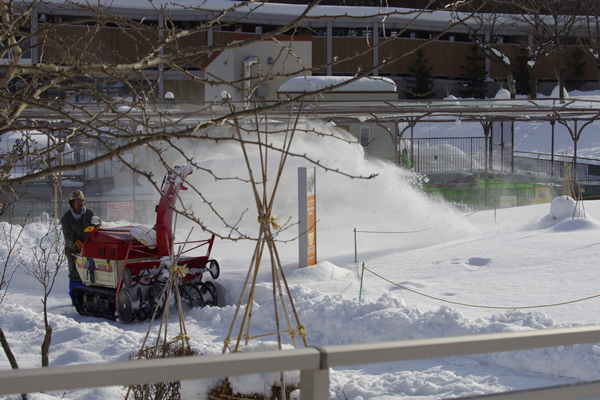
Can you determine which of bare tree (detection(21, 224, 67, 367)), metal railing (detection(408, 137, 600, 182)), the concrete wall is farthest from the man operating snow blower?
metal railing (detection(408, 137, 600, 182))

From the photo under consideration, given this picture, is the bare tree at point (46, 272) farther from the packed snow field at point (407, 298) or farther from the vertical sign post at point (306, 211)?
the vertical sign post at point (306, 211)

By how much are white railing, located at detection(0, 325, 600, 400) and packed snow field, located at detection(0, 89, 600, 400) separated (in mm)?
1888

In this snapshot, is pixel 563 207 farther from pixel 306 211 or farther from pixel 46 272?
pixel 46 272

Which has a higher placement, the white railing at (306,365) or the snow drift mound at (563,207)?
the white railing at (306,365)

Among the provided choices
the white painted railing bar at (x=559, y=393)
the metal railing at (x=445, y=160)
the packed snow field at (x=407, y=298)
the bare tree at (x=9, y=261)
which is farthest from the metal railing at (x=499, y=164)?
the white painted railing bar at (x=559, y=393)

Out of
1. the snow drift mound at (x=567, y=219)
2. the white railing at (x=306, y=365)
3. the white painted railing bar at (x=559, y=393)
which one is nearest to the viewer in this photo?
the white railing at (x=306, y=365)

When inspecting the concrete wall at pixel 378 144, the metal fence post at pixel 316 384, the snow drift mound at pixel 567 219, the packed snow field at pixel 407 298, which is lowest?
the packed snow field at pixel 407 298

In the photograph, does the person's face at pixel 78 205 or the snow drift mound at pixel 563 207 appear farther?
the snow drift mound at pixel 563 207

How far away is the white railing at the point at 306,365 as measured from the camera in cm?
136

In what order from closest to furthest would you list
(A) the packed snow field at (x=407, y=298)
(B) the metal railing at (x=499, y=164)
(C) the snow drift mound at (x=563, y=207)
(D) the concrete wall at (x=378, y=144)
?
(A) the packed snow field at (x=407, y=298) < (C) the snow drift mound at (x=563, y=207) < (D) the concrete wall at (x=378, y=144) < (B) the metal railing at (x=499, y=164)

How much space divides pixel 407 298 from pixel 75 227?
5201mm

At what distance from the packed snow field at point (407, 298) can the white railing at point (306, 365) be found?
189 centimetres

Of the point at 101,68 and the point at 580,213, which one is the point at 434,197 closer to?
the point at 580,213

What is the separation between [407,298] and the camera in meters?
8.33
